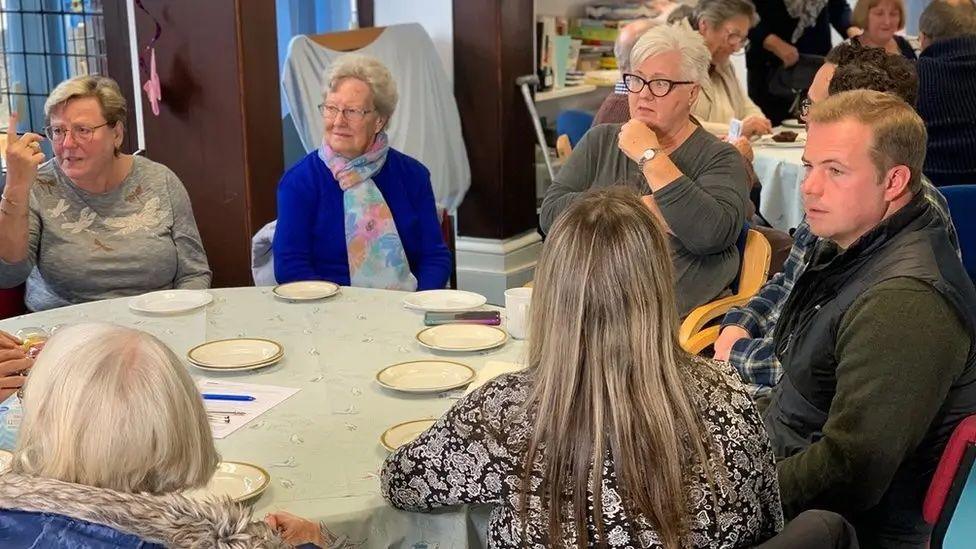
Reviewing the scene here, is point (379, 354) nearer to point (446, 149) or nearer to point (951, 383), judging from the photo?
point (951, 383)

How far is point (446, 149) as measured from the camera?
475 cm

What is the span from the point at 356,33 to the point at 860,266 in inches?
119

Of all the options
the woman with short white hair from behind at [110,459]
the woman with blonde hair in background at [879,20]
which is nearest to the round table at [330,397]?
the woman with short white hair from behind at [110,459]

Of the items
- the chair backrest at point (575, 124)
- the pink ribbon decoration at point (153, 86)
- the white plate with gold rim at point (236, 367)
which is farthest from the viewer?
the chair backrest at point (575, 124)

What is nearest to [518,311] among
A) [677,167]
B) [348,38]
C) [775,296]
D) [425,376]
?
[425,376]

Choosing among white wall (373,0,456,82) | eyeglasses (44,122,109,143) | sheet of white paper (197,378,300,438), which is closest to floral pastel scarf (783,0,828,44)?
white wall (373,0,456,82)

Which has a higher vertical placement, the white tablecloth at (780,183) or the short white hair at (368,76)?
the short white hair at (368,76)

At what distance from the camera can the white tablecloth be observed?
4.16 meters

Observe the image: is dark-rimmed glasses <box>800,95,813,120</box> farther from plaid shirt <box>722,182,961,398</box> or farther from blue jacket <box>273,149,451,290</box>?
blue jacket <box>273,149,451,290</box>

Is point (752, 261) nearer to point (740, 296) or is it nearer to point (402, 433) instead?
point (740, 296)

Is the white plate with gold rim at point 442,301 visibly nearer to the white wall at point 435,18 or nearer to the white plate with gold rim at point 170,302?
the white plate with gold rim at point 170,302

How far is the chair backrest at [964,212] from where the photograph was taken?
3.03m

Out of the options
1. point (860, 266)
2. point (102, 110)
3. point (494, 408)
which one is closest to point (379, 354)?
point (494, 408)

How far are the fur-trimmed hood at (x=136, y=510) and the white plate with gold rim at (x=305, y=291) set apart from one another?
4.43ft
